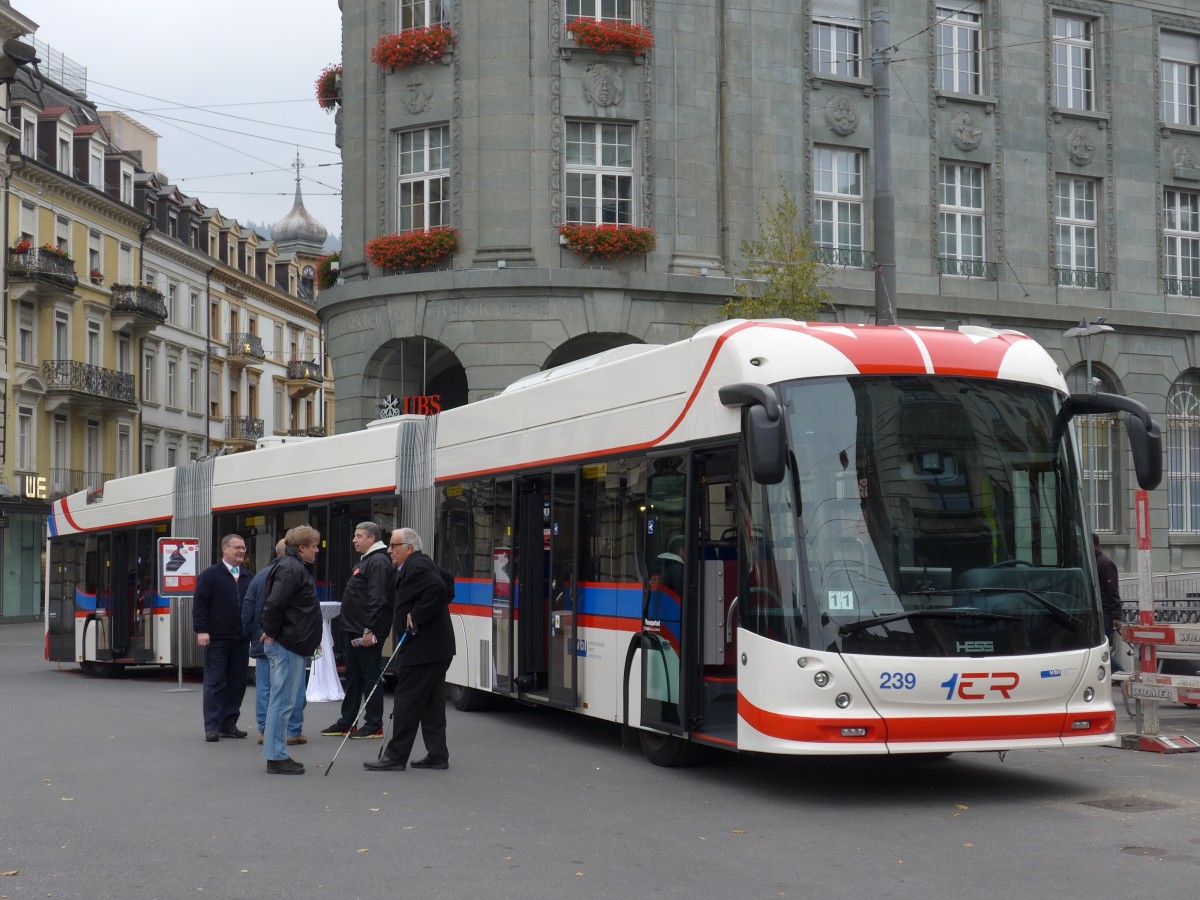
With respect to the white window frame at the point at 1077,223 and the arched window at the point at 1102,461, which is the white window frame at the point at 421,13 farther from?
the arched window at the point at 1102,461

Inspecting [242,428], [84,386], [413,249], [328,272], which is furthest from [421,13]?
[242,428]

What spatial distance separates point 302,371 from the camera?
81312 millimetres

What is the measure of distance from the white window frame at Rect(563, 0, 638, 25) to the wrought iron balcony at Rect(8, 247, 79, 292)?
30.6 m

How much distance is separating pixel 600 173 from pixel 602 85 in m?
1.48

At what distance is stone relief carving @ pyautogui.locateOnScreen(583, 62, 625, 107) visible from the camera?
27.8 metres

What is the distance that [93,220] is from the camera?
194ft

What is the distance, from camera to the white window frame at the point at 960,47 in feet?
103

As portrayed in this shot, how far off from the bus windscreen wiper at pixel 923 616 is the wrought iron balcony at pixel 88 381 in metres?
49.5

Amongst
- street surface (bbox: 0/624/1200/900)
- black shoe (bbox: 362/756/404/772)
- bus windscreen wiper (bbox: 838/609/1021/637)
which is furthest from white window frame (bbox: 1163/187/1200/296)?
black shoe (bbox: 362/756/404/772)

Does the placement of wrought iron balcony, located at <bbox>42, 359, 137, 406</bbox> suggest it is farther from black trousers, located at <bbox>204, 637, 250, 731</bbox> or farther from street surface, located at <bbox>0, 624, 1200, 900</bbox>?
street surface, located at <bbox>0, 624, 1200, 900</bbox>

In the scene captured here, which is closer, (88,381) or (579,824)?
(579,824)

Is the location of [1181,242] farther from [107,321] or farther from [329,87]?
[107,321]

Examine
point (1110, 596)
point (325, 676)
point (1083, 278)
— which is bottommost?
Answer: point (325, 676)

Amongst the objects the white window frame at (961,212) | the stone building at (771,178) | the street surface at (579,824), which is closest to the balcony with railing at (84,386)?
the stone building at (771,178)
